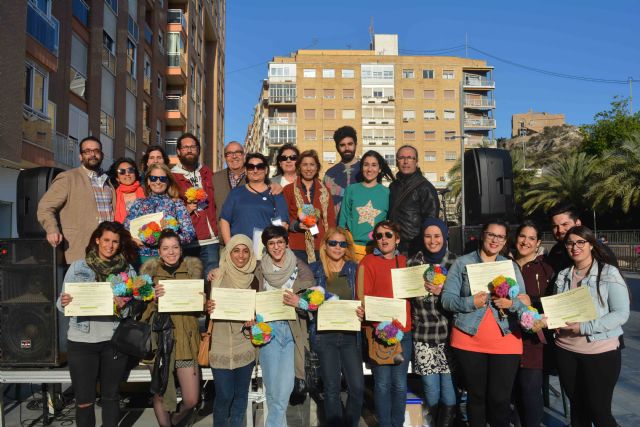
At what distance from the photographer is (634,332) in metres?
9.66

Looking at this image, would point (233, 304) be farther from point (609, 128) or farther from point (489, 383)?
point (609, 128)

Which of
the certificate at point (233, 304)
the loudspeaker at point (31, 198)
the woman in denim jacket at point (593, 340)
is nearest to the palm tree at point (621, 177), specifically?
the woman in denim jacket at point (593, 340)

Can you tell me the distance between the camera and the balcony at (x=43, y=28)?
1498 centimetres

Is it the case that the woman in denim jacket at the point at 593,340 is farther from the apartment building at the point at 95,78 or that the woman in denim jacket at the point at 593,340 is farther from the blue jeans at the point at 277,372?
the apartment building at the point at 95,78

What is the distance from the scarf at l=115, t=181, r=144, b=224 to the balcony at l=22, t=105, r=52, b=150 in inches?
456

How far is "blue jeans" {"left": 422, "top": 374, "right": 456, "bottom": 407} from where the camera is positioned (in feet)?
14.6

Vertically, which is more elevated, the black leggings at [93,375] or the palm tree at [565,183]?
the palm tree at [565,183]

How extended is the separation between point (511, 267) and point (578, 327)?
2.16 feet

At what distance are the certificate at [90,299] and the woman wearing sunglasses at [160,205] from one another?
605mm

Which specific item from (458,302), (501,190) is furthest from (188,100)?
A: (458,302)

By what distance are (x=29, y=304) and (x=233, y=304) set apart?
2.17 metres

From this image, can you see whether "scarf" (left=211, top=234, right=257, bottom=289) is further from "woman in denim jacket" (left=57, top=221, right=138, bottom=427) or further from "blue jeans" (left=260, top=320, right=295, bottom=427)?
"woman in denim jacket" (left=57, top=221, right=138, bottom=427)

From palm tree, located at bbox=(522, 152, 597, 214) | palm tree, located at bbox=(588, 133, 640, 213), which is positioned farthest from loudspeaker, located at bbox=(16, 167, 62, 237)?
palm tree, located at bbox=(522, 152, 597, 214)

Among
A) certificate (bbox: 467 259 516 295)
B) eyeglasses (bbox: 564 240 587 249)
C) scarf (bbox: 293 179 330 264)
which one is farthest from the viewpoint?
scarf (bbox: 293 179 330 264)
